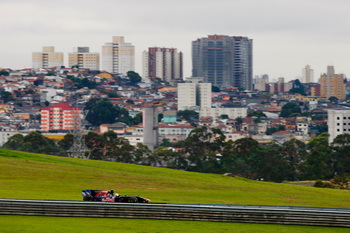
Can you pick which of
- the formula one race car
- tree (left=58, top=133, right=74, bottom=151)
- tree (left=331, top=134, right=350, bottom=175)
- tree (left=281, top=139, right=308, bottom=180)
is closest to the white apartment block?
tree (left=281, top=139, right=308, bottom=180)

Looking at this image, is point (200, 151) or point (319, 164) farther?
point (200, 151)

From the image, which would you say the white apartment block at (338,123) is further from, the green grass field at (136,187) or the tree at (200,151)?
the green grass field at (136,187)

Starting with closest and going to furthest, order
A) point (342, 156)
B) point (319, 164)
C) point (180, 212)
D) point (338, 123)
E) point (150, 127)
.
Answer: point (180, 212), point (319, 164), point (342, 156), point (338, 123), point (150, 127)

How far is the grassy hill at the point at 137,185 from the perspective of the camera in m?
41.4

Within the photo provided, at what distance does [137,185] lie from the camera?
47.1 metres

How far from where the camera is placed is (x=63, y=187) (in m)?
44.0

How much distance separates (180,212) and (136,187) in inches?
547

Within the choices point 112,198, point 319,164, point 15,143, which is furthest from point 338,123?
point 112,198

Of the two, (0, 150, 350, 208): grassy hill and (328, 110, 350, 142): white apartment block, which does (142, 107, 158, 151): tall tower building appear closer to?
(328, 110, 350, 142): white apartment block

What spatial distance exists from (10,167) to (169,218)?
20692mm

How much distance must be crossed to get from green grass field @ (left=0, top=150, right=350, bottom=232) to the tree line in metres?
38.9

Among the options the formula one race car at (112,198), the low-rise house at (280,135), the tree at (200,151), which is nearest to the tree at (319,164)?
the tree at (200,151)

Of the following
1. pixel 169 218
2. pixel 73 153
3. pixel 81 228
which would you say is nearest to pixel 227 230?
pixel 169 218

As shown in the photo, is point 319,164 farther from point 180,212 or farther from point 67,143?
point 180,212
